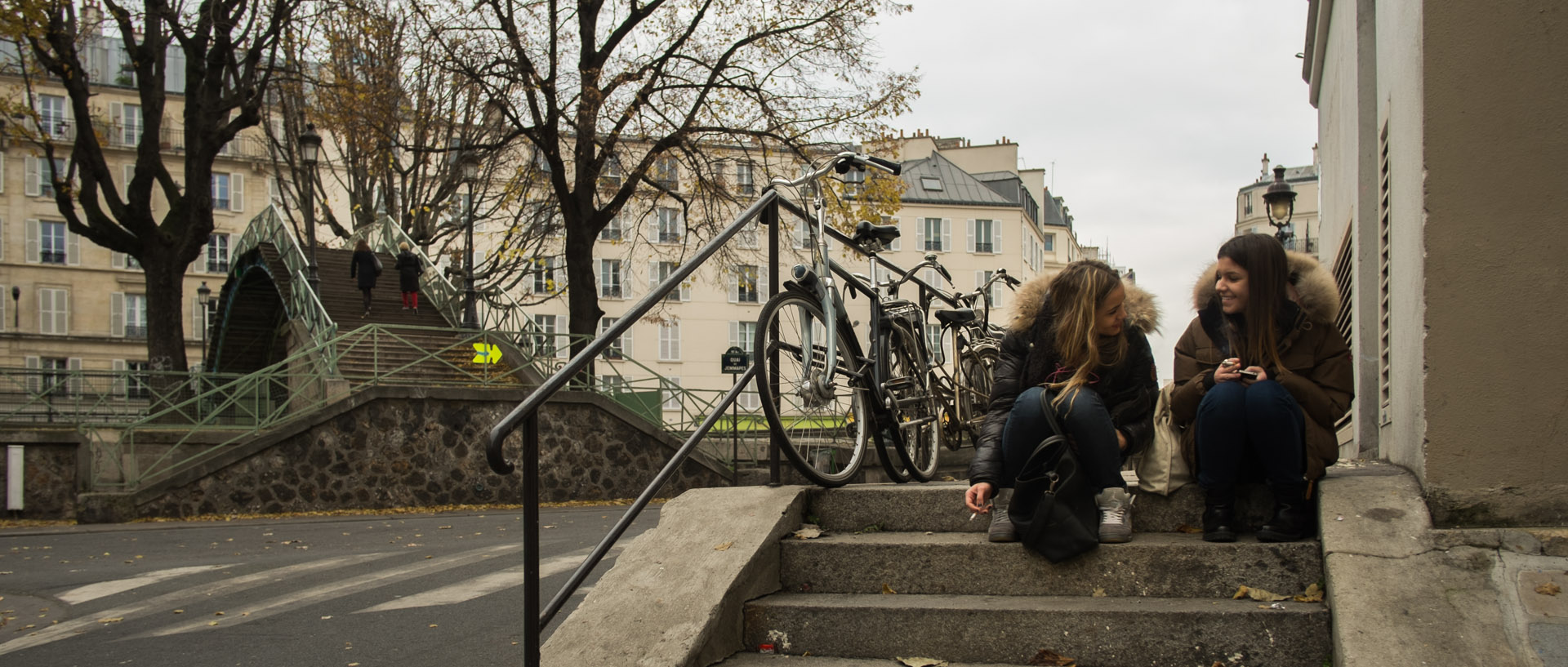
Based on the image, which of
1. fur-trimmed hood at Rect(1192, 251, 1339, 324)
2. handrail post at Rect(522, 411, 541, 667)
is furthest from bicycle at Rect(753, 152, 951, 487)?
fur-trimmed hood at Rect(1192, 251, 1339, 324)

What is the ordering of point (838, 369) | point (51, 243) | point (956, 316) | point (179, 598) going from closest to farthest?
point (838, 369) < point (956, 316) < point (179, 598) < point (51, 243)

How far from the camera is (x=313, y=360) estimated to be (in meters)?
19.0

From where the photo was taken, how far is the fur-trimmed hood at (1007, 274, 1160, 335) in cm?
419

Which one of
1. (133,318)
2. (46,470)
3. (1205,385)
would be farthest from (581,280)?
(133,318)

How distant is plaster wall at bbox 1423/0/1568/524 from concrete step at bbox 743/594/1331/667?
59 cm

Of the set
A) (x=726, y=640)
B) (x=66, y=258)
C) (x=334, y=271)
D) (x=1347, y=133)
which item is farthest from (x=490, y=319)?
(x=66, y=258)

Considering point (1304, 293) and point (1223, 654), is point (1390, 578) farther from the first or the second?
point (1304, 293)

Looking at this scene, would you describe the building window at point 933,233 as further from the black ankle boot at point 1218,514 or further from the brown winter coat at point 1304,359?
the black ankle boot at point 1218,514

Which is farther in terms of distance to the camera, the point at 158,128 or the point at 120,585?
the point at 158,128

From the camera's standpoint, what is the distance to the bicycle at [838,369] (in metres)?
4.66

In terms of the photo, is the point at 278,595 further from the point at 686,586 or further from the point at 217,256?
the point at 217,256

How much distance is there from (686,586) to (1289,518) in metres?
1.84

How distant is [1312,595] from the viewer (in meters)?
3.34

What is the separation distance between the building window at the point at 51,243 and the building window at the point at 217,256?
5.83 m
